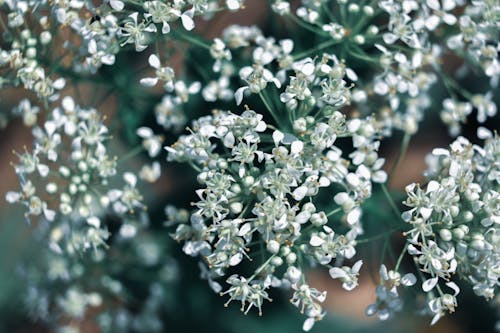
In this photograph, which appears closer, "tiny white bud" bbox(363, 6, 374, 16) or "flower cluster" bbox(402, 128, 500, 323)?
"flower cluster" bbox(402, 128, 500, 323)

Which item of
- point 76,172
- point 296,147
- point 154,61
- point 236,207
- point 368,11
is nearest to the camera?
point 296,147

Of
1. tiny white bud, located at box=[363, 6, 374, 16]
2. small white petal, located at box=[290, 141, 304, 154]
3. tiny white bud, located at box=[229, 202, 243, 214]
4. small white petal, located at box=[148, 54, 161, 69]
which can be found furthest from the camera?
tiny white bud, located at box=[363, 6, 374, 16]

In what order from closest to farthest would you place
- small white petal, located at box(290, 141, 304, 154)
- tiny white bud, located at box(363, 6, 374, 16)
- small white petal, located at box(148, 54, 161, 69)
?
small white petal, located at box(290, 141, 304, 154) → small white petal, located at box(148, 54, 161, 69) → tiny white bud, located at box(363, 6, 374, 16)

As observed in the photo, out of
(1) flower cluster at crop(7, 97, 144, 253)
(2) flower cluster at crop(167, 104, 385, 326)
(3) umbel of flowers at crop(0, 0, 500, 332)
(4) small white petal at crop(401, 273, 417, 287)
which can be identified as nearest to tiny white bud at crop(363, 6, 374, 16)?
(3) umbel of flowers at crop(0, 0, 500, 332)

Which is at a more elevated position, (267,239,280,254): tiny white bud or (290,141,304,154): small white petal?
(290,141,304,154): small white petal

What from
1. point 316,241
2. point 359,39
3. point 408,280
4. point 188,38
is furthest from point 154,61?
point 408,280

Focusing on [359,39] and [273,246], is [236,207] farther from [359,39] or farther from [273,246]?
[359,39]

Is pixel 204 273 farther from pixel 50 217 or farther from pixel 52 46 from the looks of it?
pixel 52 46

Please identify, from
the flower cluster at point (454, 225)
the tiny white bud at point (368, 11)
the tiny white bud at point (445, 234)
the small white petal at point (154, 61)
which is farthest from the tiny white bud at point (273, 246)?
the tiny white bud at point (368, 11)

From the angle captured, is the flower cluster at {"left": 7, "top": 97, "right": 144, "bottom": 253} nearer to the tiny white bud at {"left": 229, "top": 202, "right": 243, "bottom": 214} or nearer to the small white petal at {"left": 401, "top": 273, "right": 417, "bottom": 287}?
→ the tiny white bud at {"left": 229, "top": 202, "right": 243, "bottom": 214}
